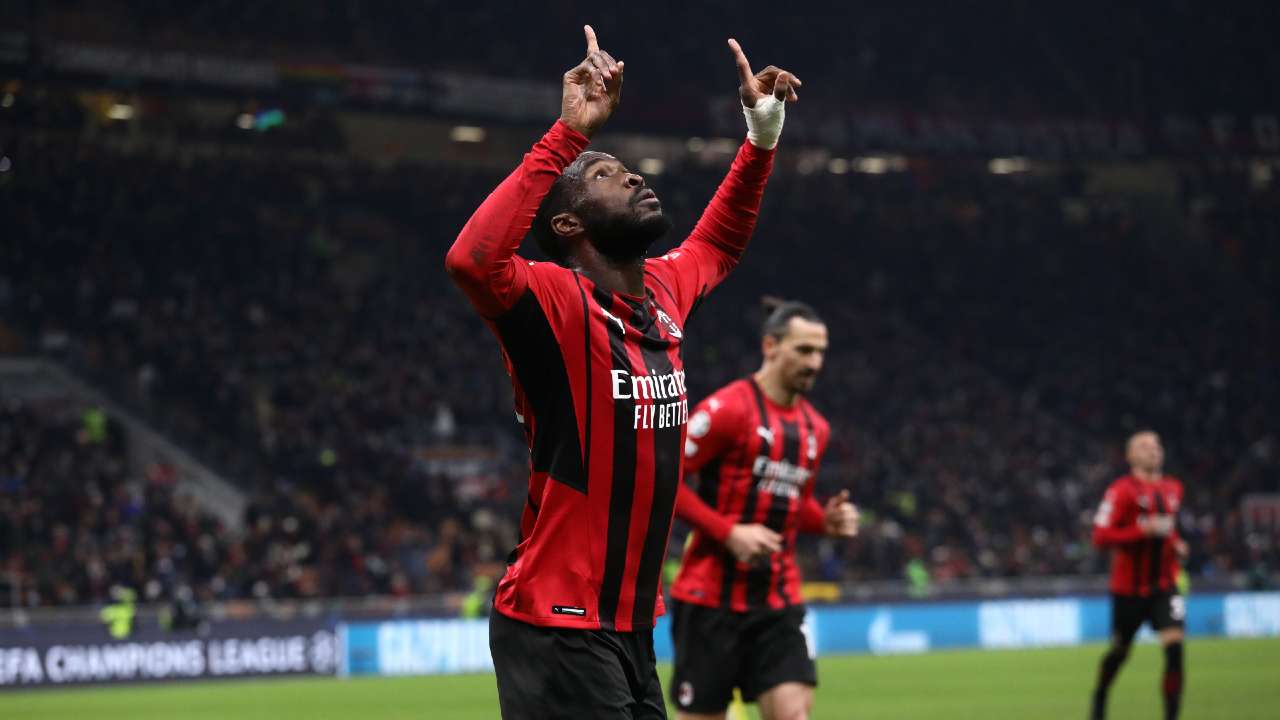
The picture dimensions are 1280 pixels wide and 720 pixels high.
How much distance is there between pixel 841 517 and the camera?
25.8ft

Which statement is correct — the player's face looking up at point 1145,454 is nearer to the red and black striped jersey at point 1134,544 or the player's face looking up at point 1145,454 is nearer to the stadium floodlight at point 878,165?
the red and black striped jersey at point 1134,544

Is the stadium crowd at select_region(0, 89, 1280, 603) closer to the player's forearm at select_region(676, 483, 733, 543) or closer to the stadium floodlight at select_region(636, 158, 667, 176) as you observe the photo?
the stadium floodlight at select_region(636, 158, 667, 176)

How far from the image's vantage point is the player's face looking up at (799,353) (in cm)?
853

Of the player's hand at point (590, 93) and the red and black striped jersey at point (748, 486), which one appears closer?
the player's hand at point (590, 93)

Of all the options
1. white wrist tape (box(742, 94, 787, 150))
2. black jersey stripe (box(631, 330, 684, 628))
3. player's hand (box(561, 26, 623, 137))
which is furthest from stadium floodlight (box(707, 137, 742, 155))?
player's hand (box(561, 26, 623, 137))

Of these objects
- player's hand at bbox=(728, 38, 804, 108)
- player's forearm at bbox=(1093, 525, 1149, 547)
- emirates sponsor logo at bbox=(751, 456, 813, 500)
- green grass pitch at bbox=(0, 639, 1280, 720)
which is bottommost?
green grass pitch at bbox=(0, 639, 1280, 720)

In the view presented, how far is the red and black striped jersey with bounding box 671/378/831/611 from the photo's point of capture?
26.5 ft

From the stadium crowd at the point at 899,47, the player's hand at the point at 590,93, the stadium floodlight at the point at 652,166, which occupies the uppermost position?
the stadium crowd at the point at 899,47

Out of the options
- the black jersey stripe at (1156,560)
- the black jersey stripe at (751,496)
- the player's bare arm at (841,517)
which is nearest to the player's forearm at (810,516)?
the black jersey stripe at (751,496)

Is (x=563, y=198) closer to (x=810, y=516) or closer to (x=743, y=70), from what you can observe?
(x=743, y=70)

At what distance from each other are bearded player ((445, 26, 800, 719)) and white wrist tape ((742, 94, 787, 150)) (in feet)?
2.65

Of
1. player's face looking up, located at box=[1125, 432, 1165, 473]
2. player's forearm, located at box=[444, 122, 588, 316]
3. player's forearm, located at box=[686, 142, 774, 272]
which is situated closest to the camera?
player's forearm, located at box=[444, 122, 588, 316]

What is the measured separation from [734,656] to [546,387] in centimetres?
371

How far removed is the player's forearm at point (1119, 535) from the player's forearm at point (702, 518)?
6365mm
